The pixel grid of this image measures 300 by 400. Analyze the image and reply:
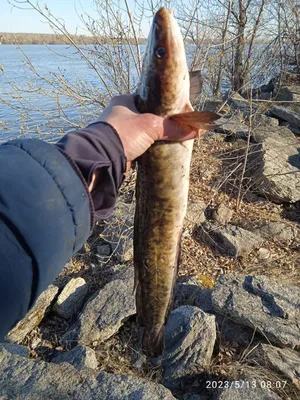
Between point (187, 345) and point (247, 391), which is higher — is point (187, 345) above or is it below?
below

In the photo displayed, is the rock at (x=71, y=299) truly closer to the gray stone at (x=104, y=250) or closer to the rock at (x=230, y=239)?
the gray stone at (x=104, y=250)

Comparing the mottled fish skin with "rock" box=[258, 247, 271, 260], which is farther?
"rock" box=[258, 247, 271, 260]

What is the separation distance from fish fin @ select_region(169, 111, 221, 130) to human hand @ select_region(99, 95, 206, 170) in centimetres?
6

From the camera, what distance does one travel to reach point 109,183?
6.36 feet

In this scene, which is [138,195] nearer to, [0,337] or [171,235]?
[171,235]

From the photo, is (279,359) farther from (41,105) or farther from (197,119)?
(41,105)

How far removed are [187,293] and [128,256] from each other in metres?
1.21

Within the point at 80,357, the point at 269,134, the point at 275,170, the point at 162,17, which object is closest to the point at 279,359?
the point at 80,357

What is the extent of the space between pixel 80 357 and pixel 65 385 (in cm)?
88

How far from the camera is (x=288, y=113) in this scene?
10.9 m

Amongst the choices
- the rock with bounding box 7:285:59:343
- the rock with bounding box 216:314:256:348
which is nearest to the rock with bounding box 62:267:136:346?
the rock with bounding box 7:285:59:343

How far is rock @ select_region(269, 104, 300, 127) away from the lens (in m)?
10.8

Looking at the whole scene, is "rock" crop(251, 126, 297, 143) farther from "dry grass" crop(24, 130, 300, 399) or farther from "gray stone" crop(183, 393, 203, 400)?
"gray stone" crop(183, 393, 203, 400)

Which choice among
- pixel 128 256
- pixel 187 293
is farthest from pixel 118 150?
pixel 128 256
